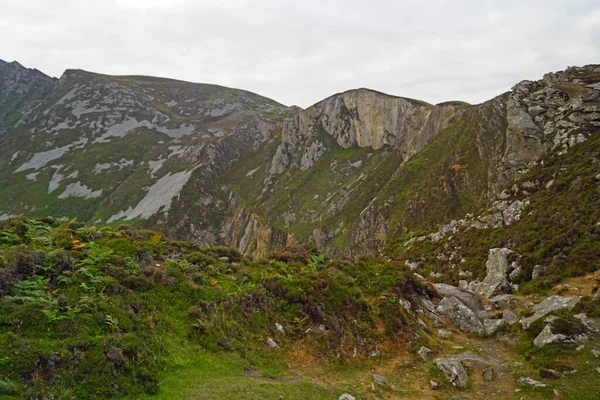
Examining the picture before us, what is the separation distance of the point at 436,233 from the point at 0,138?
8542 inches

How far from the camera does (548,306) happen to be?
1875cm

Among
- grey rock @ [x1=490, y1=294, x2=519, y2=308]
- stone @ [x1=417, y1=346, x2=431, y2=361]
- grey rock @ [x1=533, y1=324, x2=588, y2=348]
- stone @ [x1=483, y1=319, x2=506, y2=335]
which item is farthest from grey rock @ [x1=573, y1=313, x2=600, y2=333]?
stone @ [x1=417, y1=346, x2=431, y2=361]

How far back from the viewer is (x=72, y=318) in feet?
36.5

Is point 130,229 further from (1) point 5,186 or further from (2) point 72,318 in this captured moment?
(1) point 5,186

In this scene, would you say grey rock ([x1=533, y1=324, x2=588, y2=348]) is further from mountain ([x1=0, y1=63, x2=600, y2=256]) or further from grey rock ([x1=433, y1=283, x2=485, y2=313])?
mountain ([x1=0, y1=63, x2=600, y2=256])

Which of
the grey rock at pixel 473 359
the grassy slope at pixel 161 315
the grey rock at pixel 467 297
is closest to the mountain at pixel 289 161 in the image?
the grey rock at pixel 467 297

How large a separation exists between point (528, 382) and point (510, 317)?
6.66 metres

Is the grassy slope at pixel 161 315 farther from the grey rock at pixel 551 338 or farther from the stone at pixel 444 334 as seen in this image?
the grey rock at pixel 551 338

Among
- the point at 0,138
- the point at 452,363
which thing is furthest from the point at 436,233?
the point at 0,138

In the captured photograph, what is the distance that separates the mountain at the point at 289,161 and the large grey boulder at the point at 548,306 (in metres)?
18.8

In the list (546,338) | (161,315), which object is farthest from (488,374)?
(161,315)

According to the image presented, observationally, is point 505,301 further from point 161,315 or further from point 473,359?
point 161,315

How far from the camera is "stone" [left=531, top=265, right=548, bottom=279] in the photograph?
75.7ft

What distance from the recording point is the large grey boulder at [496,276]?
78.3 feet
